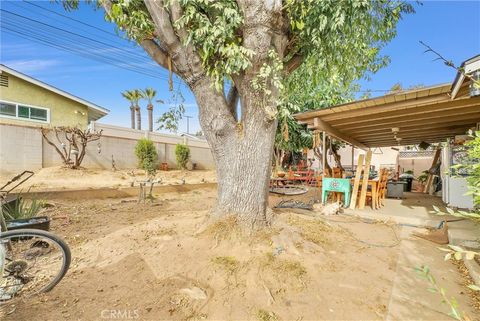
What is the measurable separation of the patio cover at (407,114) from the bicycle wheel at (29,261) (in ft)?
18.7

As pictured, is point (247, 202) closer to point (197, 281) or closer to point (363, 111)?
point (197, 281)

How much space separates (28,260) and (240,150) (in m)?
2.90

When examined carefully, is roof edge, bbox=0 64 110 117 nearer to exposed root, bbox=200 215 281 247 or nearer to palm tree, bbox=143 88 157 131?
exposed root, bbox=200 215 281 247

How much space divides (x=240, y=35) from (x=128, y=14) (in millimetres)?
1660

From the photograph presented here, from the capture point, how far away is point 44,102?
1417 cm

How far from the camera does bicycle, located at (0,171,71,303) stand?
2.59 meters

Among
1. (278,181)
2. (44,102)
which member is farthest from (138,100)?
(278,181)

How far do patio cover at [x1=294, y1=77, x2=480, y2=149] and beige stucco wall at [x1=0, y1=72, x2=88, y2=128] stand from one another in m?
14.2

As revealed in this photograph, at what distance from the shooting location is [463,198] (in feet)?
20.3

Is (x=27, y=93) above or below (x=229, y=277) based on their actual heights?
above

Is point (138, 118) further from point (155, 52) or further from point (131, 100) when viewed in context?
point (155, 52)

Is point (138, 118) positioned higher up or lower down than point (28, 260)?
higher up

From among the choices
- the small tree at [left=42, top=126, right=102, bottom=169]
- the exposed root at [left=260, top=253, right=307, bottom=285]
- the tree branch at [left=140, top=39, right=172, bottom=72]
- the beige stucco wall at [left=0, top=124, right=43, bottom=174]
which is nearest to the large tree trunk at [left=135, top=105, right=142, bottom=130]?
the small tree at [left=42, top=126, right=102, bottom=169]

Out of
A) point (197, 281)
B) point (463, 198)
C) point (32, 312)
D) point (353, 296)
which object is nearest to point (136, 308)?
point (197, 281)
